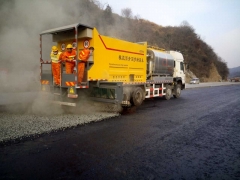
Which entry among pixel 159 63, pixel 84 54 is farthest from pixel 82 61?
pixel 159 63

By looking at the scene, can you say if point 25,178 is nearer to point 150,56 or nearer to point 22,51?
point 22,51

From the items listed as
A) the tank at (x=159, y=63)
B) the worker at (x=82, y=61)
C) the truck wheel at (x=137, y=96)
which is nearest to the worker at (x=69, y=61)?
the worker at (x=82, y=61)

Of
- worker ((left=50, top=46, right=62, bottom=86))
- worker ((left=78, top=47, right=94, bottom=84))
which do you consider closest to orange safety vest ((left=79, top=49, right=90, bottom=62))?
worker ((left=78, top=47, right=94, bottom=84))

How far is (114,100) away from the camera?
6656 mm

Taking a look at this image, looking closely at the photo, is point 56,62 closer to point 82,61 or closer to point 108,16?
point 82,61

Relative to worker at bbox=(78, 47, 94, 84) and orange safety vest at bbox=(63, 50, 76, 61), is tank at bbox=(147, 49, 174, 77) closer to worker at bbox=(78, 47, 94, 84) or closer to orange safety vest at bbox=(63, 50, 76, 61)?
worker at bbox=(78, 47, 94, 84)

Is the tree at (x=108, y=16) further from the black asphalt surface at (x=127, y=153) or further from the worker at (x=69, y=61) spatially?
the black asphalt surface at (x=127, y=153)

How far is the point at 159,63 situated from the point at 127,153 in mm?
7173

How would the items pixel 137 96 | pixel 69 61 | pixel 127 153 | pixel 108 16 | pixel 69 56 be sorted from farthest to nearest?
pixel 108 16, pixel 137 96, pixel 69 56, pixel 69 61, pixel 127 153

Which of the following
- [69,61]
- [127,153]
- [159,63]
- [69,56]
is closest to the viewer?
[127,153]

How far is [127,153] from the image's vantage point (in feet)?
11.3

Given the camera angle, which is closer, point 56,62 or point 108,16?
point 56,62

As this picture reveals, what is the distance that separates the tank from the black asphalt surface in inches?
185

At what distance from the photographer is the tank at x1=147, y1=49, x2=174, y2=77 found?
955cm
